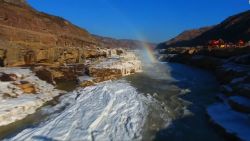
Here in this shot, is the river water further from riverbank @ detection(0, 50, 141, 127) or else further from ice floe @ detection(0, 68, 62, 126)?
riverbank @ detection(0, 50, 141, 127)

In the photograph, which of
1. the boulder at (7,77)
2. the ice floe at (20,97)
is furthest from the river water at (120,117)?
the boulder at (7,77)

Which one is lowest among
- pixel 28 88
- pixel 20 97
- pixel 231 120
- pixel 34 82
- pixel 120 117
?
pixel 231 120

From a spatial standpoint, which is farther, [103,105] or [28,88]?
[28,88]

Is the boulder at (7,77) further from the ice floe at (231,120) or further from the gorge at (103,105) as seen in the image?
the ice floe at (231,120)

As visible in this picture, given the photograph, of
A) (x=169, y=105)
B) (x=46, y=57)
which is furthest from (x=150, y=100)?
(x=46, y=57)

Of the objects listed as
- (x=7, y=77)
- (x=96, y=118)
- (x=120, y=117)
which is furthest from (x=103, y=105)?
(x=7, y=77)

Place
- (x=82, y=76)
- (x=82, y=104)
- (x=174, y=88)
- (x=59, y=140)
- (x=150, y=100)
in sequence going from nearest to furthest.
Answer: (x=59, y=140), (x=82, y=104), (x=150, y=100), (x=174, y=88), (x=82, y=76)

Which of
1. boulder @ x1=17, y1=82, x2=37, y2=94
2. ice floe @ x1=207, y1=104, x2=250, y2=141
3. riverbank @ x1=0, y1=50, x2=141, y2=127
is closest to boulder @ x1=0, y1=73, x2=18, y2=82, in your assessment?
riverbank @ x1=0, y1=50, x2=141, y2=127

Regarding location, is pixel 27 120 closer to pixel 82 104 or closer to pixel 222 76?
pixel 82 104

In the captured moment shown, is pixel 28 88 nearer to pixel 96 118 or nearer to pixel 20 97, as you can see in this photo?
pixel 20 97
